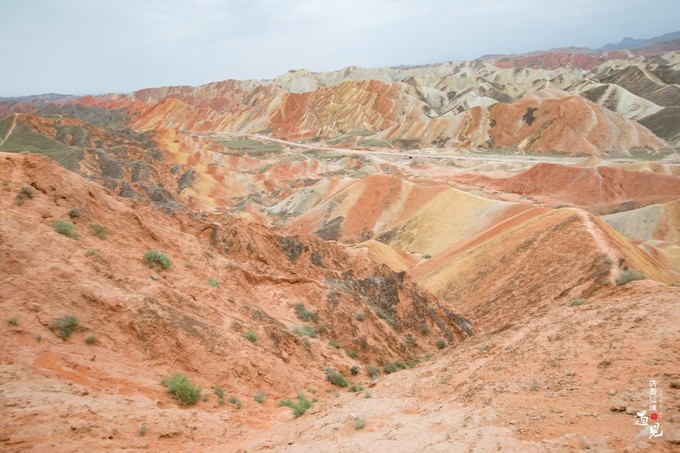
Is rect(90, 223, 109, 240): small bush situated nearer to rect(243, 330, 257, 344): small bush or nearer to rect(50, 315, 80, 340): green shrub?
rect(50, 315, 80, 340): green shrub

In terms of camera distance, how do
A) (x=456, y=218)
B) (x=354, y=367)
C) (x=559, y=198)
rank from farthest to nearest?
(x=559, y=198)
(x=456, y=218)
(x=354, y=367)

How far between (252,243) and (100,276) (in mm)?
10449

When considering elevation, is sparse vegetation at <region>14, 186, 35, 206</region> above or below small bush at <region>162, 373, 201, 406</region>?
above

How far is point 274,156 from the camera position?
280ft

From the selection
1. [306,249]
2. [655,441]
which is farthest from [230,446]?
[306,249]

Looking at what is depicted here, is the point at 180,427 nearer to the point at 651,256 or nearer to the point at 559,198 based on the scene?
the point at 651,256

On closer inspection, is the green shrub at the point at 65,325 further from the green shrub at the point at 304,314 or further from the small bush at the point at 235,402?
the green shrub at the point at 304,314

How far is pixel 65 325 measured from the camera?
8.62 m

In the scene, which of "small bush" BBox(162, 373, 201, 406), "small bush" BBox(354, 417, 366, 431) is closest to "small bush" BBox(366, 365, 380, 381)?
"small bush" BBox(354, 417, 366, 431)

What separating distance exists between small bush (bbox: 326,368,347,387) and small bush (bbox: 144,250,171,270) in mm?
5736

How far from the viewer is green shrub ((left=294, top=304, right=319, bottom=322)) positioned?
15305 mm

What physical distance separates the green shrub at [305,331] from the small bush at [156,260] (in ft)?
14.8

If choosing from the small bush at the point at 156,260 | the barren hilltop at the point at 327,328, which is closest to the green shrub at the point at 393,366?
the barren hilltop at the point at 327,328

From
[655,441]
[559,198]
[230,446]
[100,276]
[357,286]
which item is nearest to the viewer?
[655,441]
